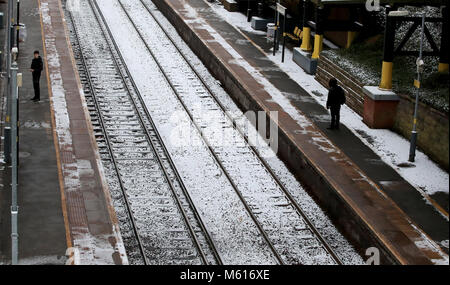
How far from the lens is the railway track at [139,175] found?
17.7m

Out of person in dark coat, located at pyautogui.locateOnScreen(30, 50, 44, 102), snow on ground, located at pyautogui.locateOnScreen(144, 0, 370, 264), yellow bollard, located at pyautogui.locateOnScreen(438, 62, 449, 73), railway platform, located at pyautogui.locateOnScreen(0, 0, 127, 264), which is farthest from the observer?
person in dark coat, located at pyautogui.locateOnScreen(30, 50, 44, 102)

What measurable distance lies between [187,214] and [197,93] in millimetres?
10585

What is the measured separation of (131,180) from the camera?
21.4 m

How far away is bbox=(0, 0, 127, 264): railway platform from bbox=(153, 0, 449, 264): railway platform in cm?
518

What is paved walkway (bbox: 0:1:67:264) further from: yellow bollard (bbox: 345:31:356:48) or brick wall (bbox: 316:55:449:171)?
yellow bollard (bbox: 345:31:356:48)

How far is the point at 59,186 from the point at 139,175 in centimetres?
291

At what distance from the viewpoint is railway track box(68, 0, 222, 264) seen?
17734mm

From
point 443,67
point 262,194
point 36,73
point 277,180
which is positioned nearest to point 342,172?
point 277,180

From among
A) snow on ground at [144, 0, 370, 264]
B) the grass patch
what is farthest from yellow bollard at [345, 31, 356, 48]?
snow on ground at [144, 0, 370, 264]

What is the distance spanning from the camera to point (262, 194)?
20797 mm

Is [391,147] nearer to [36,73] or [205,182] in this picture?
[205,182]
